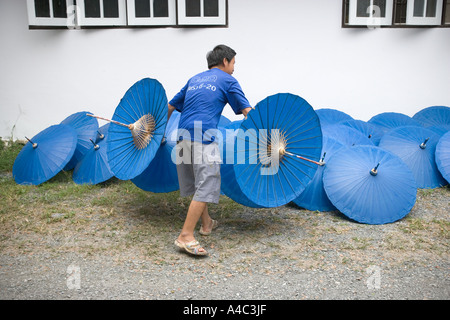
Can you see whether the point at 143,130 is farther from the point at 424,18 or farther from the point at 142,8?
the point at 424,18

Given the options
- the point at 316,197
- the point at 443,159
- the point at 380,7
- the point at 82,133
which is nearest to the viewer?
the point at 316,197

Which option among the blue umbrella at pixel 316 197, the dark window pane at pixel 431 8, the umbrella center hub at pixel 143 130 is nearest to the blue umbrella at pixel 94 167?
the umbrella center hub at pixel 143 130

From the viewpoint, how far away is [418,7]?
6.03 metres

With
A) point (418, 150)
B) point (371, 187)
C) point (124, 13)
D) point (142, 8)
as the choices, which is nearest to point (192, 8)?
point (142, 8)

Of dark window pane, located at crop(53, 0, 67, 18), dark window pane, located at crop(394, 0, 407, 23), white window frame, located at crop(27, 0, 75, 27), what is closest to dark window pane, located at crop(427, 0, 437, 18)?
dark window pane, located at crop(394, 0, 407, 23)

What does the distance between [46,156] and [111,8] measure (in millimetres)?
2603

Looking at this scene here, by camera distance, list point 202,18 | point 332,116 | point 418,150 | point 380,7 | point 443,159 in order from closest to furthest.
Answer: point 443,159, point 418,150, point 332,116, point 202,18, point 380,7

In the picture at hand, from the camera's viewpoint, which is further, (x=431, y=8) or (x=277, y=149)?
(x=431, y=8)

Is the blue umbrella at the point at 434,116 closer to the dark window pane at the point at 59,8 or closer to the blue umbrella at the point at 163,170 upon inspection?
A: the blue umbrella at the point at 163,170

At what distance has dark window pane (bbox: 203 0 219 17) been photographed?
5972 mm

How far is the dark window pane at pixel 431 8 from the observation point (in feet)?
19.8

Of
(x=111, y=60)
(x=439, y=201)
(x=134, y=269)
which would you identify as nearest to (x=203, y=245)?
(x=134, y=269)

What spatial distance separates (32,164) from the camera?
502 cm

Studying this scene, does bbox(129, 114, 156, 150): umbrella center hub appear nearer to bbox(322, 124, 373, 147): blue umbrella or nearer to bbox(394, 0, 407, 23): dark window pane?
bbox(322, 124, 373, 147): blue umbrella
